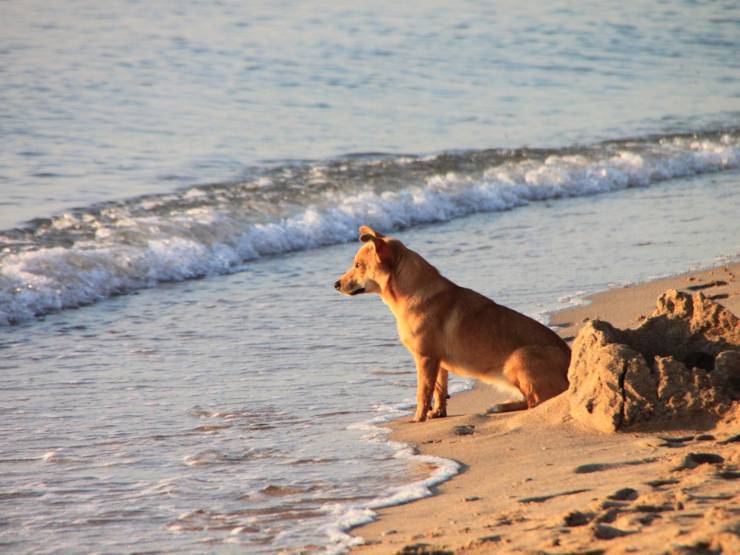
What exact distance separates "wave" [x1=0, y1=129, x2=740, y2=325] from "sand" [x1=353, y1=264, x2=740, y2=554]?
576cm

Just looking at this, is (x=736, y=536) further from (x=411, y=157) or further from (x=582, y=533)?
(x=411, y=157)

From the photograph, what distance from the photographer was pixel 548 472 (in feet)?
17.7

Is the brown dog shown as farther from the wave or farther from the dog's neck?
the wave

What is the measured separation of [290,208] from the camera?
614 inches

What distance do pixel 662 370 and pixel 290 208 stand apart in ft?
33.2

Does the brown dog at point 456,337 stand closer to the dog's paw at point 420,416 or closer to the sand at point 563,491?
the dog's paw at point 420,416

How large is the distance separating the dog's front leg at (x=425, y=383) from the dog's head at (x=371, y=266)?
0.65 meters

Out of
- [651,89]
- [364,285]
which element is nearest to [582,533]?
[364,285]

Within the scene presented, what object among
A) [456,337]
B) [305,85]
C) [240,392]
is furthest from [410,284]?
[305,85]

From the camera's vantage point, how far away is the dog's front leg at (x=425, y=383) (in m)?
7.05

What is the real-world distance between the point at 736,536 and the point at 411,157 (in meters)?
15.3

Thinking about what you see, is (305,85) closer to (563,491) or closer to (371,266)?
(371,266)

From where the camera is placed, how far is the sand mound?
5.87 meters

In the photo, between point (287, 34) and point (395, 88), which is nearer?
point (395, 88)
